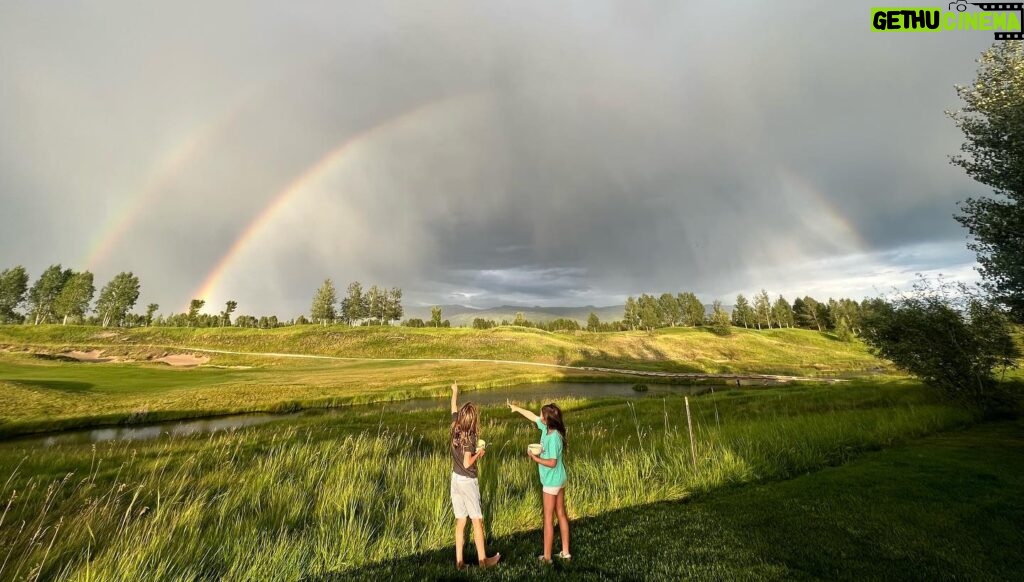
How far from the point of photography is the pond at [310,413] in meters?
26.9

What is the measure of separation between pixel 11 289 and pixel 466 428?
188 meters

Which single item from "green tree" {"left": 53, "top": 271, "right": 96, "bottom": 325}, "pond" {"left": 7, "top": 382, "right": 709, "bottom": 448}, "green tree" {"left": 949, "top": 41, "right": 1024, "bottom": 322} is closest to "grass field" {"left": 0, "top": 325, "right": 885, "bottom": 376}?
"pond" {"left": 7, "top": 382, "right": 709, "bottom": 448}

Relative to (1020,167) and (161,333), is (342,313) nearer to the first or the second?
(161,333)

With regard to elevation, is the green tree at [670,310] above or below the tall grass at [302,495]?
above

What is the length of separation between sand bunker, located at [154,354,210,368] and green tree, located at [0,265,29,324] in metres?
90.6

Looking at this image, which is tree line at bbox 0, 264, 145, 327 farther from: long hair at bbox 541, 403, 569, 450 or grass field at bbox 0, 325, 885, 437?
long hair at bbox 541, 403, 569, 450

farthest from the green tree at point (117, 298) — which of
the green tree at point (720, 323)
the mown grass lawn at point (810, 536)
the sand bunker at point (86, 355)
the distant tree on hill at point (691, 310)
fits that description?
the distant tree on hill at point (691, 310)

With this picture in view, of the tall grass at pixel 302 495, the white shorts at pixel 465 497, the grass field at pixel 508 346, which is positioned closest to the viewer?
the white shorts at pixel 465 497

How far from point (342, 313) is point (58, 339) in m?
80.0

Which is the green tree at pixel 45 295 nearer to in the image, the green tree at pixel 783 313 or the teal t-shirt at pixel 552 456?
the teal t-shirt at pixel 552 456

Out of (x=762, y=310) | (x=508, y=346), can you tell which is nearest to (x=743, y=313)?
(x=762, y=310)

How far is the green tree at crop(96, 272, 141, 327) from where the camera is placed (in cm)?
13425

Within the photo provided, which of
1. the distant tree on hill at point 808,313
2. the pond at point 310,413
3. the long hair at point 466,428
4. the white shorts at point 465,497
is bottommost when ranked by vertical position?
the pond at point 310,413

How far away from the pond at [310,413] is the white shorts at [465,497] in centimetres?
2851
